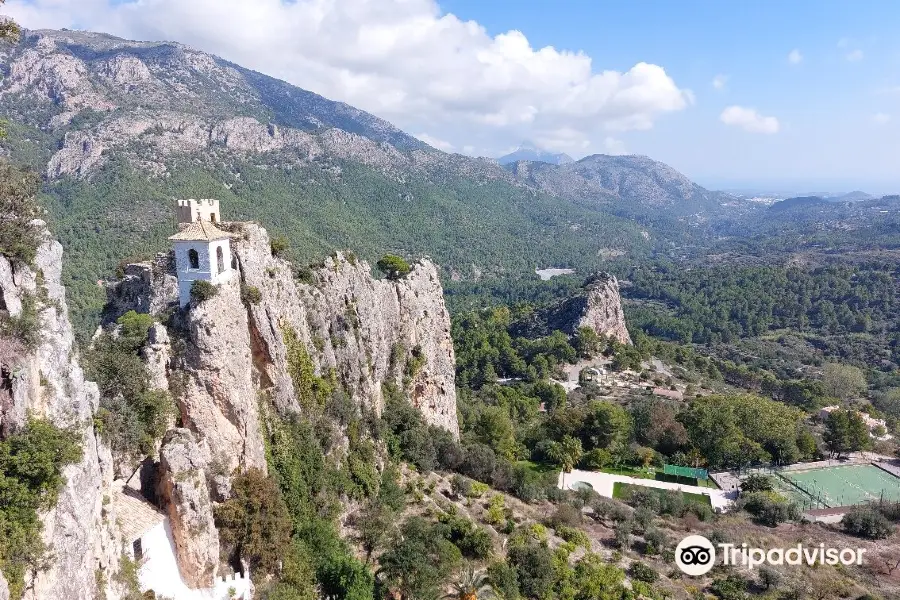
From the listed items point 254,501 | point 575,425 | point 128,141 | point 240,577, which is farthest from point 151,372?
point 128,141

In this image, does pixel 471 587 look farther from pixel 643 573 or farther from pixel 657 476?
pixel 657 476

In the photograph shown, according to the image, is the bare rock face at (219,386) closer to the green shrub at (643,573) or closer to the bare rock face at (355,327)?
the bare rock face at (355,327)

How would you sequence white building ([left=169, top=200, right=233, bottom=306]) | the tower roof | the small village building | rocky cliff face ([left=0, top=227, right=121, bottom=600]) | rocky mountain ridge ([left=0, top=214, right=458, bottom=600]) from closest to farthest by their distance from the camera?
1. rocky cliff face ([left=0, top=227, right=121, bottom=600])
2. rocky mountain ridge ([left=0, top=214, right=458, bottom=600])
3. the tower roof
4. white building ([left=169, top=200, right=233, bottom=306])
5. the small village building

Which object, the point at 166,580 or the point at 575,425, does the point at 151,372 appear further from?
the point at 575,425

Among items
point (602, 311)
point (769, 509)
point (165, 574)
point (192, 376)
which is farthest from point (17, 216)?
point (602, 311)

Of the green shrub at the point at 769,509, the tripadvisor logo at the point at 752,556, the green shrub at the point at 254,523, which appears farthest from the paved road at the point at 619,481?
the green shrub at the point at 254,523

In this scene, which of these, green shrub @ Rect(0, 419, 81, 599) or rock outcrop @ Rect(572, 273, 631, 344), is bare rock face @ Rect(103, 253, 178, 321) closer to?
green shrub @ Rect(0, 419, 81, 599)

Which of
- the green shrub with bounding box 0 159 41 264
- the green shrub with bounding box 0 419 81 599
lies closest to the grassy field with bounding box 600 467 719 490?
the green shrub with bounding box 0 419 81 599
